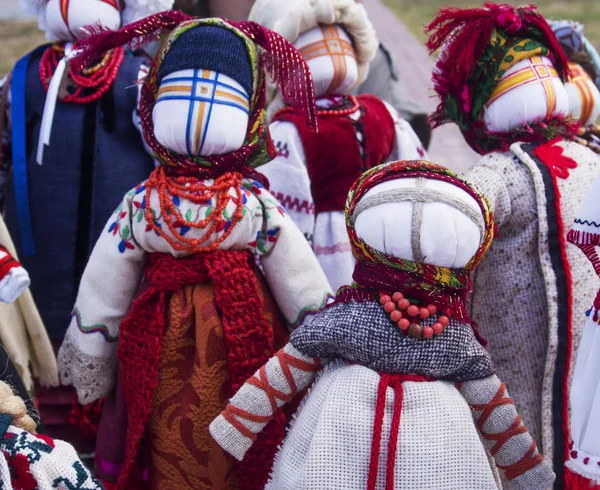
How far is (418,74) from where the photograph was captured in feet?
20.9

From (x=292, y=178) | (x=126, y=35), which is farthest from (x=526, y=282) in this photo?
(x=126, y=35)

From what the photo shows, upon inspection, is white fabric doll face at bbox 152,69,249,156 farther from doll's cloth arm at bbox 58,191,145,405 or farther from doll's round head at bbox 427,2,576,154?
doll's round head at bbox 427,2,576,154

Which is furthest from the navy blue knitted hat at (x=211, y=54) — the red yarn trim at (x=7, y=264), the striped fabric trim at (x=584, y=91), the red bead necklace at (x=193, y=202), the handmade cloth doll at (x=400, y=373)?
the striped fabric trim at (x=584, y=91)

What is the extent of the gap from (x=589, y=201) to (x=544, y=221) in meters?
0.28

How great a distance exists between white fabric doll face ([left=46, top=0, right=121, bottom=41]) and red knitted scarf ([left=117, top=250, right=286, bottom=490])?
29.8 inches

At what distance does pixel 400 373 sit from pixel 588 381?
1.19 feet

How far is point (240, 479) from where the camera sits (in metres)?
1.61

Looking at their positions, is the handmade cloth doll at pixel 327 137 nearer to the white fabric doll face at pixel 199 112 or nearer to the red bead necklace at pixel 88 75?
the red bead necklace at pixel 88 75

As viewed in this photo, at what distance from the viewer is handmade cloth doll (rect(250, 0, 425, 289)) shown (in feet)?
6.79

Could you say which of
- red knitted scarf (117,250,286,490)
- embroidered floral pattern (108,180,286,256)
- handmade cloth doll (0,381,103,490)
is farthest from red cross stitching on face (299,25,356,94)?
handmade cloth doll (0,381,103,490)

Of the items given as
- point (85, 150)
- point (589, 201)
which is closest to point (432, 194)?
point (589, 201)

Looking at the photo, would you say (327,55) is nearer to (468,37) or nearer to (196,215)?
(468,37)

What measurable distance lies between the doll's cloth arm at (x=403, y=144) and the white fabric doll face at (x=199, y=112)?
0.78 metres

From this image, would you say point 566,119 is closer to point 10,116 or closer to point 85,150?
point 85,150
